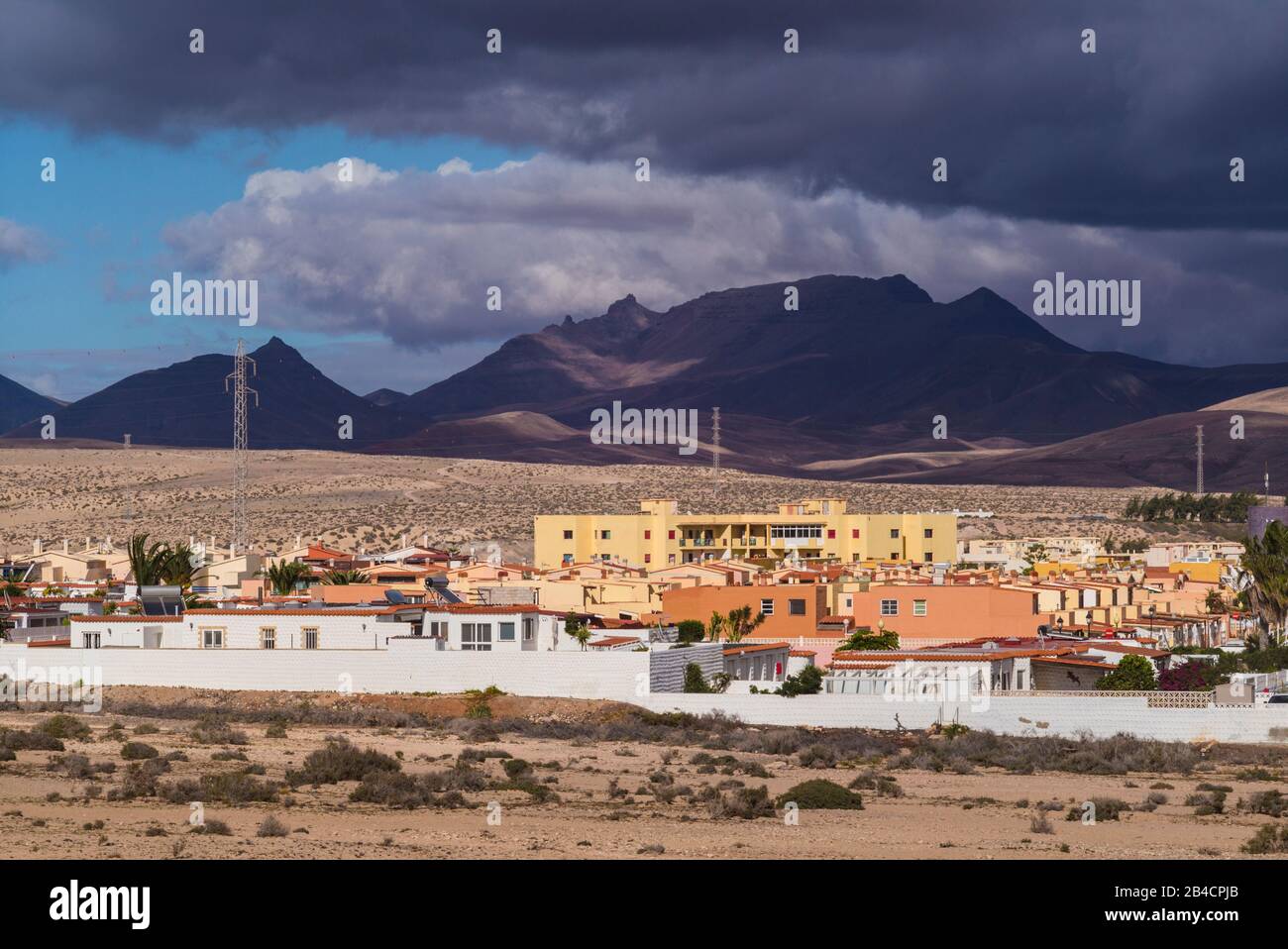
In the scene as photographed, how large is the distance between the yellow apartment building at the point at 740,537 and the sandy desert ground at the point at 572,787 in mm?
55601

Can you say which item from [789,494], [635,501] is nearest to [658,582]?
[635,501]

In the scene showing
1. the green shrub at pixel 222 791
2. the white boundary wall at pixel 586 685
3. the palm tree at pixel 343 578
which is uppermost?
the palm tree at pixel 343 578

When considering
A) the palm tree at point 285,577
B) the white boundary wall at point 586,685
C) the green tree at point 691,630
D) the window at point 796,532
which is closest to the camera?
the white boundary wall at point 586,685

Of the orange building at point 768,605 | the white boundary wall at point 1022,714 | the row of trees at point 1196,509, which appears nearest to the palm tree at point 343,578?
the orange building at point 768,605

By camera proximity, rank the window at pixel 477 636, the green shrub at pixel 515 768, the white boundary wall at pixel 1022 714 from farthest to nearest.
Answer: the window at pixel 477 636 → the white boundary wall at pixel 1022 714 → the green shrub at pixel 515 768

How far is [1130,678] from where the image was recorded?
164 feet

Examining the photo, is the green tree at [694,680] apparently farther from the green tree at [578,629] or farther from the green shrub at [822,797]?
the green shrub at [822,797]

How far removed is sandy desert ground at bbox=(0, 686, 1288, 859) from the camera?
27.8m

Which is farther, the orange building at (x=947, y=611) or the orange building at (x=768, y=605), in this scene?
the orange building at (x=768, y=605)

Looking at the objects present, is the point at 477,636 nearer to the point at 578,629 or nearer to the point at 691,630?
the point at 578,629

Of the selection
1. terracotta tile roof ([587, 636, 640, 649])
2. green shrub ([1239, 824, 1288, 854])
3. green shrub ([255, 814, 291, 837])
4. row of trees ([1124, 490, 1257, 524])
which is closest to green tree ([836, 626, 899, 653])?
terracotta tile roof ([587, 636, 640, 649])

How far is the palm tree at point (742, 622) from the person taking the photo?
6688 cm

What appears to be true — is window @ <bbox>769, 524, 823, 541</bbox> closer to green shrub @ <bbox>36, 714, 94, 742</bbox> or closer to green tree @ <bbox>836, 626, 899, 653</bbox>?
green tree @ <bbox>836, 626, 899, 653</bbox>
